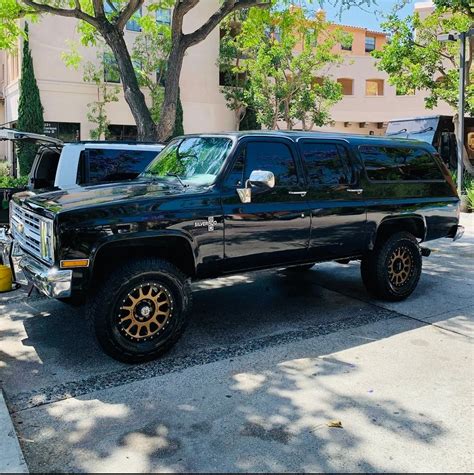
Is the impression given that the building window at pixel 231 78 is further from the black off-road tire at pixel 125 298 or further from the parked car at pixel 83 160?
the black off-road tire at pixel 125 298

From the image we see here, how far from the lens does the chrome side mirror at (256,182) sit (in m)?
4.81

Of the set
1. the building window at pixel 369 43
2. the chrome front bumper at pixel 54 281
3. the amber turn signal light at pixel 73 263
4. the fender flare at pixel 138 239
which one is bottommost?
the chrome front bumper at pixel 54 281

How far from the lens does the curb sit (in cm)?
300

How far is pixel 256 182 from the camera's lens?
4898mm

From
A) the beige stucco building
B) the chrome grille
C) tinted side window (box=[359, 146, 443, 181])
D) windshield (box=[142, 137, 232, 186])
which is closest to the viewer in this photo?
the chrome grille

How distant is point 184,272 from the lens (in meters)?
5.05

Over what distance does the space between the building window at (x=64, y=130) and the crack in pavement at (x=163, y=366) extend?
66.9ft

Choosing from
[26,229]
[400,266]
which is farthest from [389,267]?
[26,229]

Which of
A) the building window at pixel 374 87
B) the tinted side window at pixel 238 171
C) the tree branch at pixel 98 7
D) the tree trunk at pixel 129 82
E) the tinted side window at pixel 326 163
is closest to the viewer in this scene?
the tinted side window at pixel 238 171

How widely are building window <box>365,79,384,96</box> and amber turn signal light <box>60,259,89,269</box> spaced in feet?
118

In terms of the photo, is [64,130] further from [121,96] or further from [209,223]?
[209,223]

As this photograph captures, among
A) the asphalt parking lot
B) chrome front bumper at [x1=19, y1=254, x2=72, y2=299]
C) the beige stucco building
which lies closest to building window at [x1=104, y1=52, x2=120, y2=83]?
the beige stucco building

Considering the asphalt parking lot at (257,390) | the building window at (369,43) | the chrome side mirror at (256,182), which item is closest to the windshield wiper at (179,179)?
the chrome side mirror at (256,182)

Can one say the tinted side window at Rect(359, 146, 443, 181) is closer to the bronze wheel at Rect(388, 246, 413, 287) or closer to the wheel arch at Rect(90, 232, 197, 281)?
the bronze wheel at Rect(388, 246, 413, 287)
